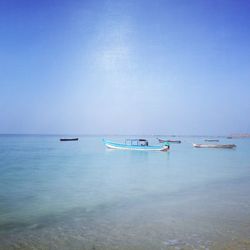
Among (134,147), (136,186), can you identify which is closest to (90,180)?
(136,186)

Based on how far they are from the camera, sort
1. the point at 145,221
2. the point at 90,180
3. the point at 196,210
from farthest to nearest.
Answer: the point at 90,180
the point at 196,210
the point at 145,221

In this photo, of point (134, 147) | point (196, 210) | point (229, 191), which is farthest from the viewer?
point (134, 147)

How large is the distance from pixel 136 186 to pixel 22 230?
8018mm

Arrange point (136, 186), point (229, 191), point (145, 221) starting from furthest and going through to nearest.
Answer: point (136, 186) → point (229, 191) → point (145, 221)

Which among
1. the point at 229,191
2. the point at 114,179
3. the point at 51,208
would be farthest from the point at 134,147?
the point at 51,208

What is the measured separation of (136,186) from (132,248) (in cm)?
844

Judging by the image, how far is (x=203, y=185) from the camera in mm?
15086

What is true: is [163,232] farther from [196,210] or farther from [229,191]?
[229,191]

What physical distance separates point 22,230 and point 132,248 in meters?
3.32

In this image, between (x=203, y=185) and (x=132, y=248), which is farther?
(x=203, y=185)

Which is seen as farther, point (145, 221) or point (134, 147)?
point (134, 147)

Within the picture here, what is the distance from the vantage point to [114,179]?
1712cm

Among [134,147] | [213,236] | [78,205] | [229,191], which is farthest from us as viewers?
[134,147]

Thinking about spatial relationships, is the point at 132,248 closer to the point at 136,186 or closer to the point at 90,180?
the point at 136,186
